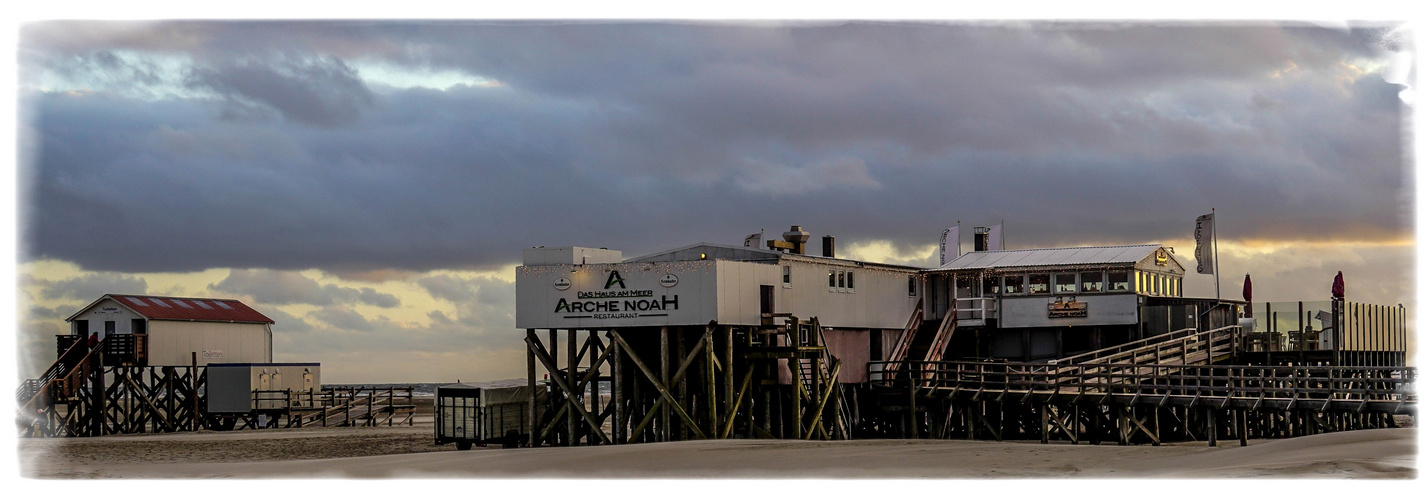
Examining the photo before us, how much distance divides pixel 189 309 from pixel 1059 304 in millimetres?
29750

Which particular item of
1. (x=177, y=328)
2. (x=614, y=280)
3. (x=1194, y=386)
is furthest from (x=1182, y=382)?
(x=177, y=328)

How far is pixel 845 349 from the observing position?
39844 millimetres

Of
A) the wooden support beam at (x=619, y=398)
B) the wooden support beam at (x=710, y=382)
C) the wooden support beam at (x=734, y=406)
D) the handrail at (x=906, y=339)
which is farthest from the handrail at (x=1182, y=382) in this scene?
the wooden support beam at (x=619, y=398)

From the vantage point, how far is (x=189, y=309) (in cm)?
5266

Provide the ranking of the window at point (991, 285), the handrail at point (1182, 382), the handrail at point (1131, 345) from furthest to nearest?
the window at point (991, 285) → the handrail at point (1131, 345) → the handrail at point (1182, 382)

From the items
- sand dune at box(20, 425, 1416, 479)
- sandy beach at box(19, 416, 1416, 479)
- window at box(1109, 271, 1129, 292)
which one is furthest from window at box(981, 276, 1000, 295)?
sandy beach at box(19, 416, 1416, 479)

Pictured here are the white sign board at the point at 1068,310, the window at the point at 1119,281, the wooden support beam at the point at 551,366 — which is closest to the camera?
the wooden support beam at the point at 551,366

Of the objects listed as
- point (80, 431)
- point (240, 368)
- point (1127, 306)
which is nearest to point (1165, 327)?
point (1127, 306)

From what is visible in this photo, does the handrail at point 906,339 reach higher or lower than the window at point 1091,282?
lower

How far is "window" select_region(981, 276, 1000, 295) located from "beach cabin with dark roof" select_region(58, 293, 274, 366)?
2653 cm

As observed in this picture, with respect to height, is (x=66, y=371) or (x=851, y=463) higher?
(x=66, y=371)

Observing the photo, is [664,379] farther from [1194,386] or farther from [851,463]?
[1194,386]

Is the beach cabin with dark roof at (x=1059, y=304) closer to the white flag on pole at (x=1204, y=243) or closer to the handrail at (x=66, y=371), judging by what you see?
the white flag on pole at (x=1204, y=243)

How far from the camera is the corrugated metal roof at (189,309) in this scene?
50.0 m
